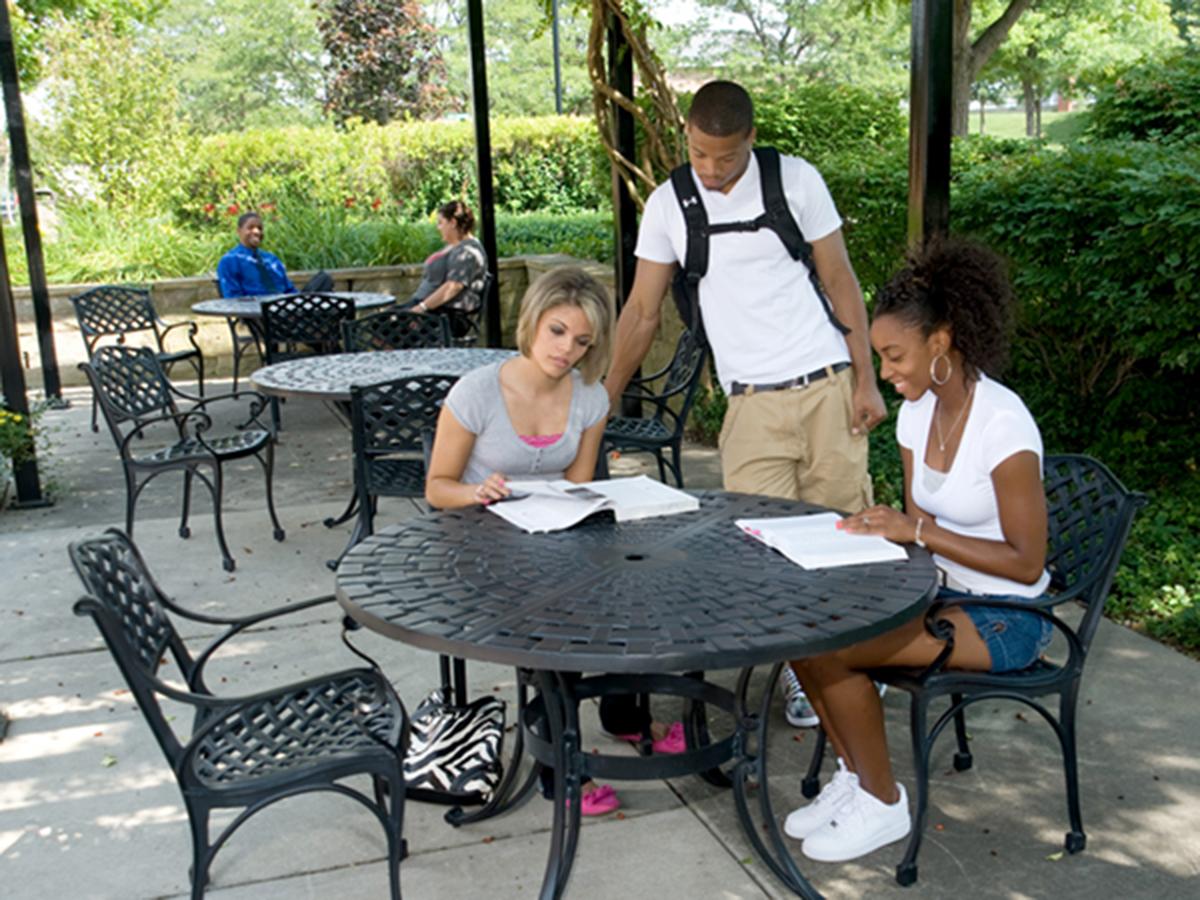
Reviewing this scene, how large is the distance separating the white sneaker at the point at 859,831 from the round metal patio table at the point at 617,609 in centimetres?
12

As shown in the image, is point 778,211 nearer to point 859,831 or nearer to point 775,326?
point 775,326

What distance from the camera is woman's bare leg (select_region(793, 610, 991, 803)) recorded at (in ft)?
9.69

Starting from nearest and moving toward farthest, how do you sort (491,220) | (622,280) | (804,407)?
(804,407) → (622,280) → (491,220)

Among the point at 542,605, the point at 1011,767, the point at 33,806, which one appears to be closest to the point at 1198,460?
the point at 1011,767

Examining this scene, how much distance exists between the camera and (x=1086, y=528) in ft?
10.6

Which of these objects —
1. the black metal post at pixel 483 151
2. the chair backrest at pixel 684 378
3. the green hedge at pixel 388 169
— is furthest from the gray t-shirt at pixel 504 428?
the green hedge at pixel 388 169

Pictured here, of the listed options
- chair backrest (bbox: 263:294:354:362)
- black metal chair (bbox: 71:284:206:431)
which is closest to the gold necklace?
chair backrest (bbox: 263:294:354:362)

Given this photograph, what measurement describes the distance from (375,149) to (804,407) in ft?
54.1

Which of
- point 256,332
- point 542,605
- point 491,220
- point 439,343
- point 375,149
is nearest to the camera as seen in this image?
point 542,605

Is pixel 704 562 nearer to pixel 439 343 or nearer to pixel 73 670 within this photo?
pixel 73 670

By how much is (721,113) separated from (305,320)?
494 cm

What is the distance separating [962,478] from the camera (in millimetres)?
3037

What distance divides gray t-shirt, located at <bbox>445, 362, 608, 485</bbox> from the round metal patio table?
323 mm

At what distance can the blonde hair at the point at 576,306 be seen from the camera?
3559mm
